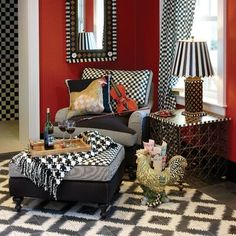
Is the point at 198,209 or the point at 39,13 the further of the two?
the point at 39,13

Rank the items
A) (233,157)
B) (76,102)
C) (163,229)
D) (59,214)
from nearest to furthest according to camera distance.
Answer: (163,229) → (59,214) → (233,157) → (76,102)

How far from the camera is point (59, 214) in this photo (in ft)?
12.6

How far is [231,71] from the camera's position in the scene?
4.51 meters

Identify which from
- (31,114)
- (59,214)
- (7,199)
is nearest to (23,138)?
(31,114)

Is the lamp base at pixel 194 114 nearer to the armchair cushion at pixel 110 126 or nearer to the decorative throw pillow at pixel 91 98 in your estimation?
the armchair cushion at pixel 110 126

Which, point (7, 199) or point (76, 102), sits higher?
point (76, 102)

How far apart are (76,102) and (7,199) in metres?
1.32

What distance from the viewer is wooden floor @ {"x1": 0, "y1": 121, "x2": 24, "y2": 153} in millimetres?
5680

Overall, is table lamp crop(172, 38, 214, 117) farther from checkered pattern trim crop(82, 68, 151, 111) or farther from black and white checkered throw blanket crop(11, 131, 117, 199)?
black and white checkered throw blanket crop(11, 131, 117, 199)

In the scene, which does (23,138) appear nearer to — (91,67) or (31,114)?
(31,114)

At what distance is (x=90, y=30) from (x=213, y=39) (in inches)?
60.1

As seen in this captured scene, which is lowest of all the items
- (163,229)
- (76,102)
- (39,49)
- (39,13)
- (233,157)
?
(163,229)

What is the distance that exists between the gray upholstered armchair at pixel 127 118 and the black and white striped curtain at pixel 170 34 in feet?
0.49

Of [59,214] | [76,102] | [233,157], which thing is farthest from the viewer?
[76,102]
